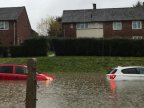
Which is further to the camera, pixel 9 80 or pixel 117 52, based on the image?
pixel 117 52

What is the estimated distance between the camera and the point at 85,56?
62.2 metres

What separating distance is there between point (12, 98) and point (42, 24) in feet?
335

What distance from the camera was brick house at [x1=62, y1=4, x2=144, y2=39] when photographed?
81.2 m

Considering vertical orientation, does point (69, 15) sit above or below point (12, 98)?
above

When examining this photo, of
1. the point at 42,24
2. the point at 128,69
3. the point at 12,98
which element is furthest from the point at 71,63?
the point at 42,24

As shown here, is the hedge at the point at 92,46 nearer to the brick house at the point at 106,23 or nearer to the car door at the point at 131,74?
the brick house at the point at 106,23

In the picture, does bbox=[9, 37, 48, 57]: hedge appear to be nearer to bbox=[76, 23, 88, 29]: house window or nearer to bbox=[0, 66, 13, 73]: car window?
bbox=[76, 23, 88, 29]: house window

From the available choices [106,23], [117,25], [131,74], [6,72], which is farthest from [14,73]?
[117,25]

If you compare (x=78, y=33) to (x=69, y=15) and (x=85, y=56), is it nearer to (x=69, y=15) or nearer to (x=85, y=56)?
(x=69, y=15)

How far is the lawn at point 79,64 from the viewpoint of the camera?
5128 centimetres

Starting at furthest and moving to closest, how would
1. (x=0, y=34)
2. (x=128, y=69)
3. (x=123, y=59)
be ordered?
(x=0, y=34), (x=123, y=59), (x=128, y=69)

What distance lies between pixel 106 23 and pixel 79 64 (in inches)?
1163

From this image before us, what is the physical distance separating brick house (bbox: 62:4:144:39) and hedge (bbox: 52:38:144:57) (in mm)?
16844

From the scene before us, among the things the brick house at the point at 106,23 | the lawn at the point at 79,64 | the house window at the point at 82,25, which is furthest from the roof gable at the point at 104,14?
the lawn at the point at 79,64
